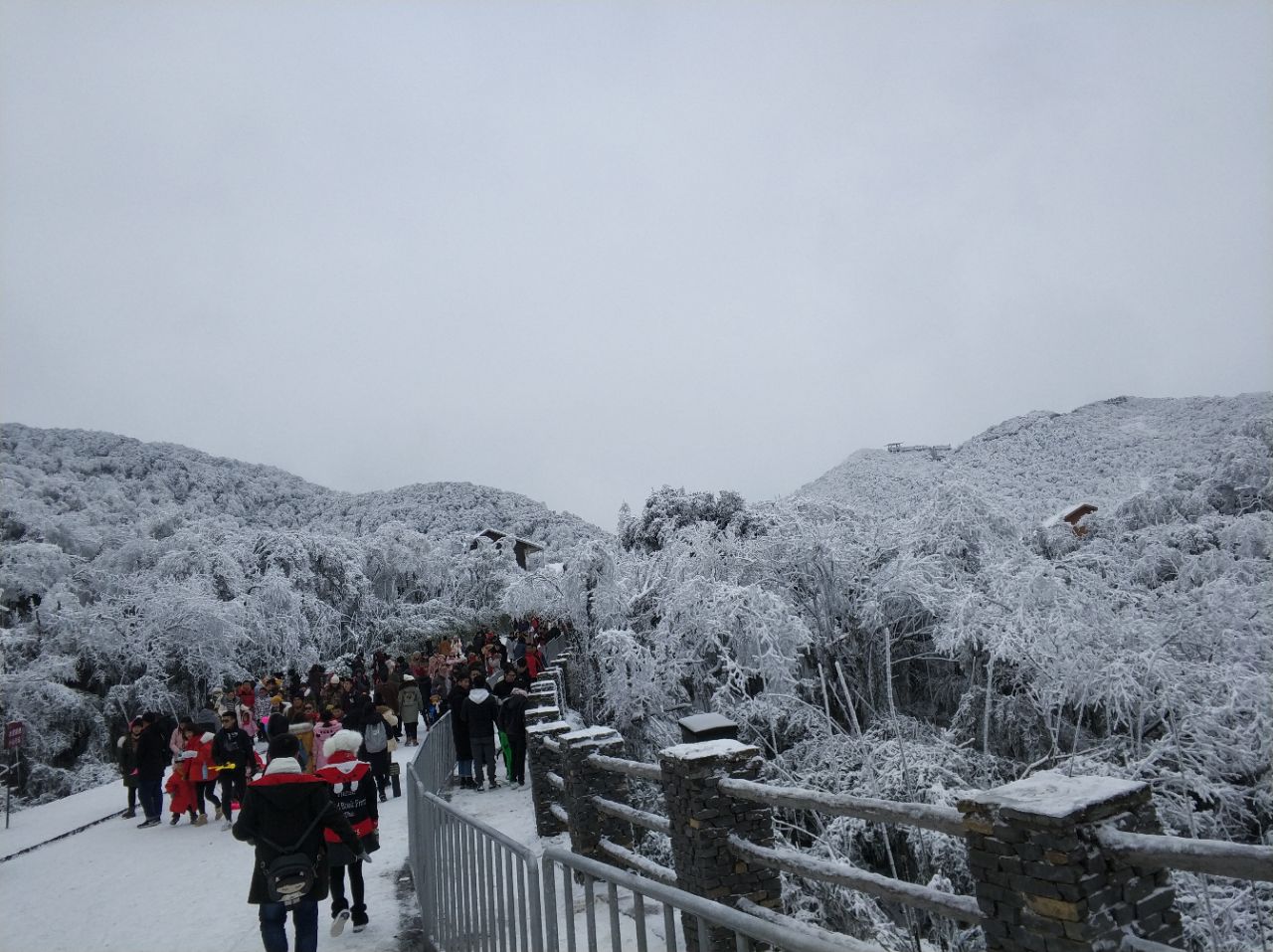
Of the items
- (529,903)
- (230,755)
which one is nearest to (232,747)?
(230,755)

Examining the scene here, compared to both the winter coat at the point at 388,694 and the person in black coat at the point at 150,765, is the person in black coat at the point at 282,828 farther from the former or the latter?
the winter coat at the point at 388,694

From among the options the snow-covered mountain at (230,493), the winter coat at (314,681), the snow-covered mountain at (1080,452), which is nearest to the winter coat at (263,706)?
the winter coat at (314,681)

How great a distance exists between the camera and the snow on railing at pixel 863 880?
3389 mm

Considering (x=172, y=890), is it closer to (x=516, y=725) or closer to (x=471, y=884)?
(x=516, y=725)

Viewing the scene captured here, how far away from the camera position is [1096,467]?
57.4m

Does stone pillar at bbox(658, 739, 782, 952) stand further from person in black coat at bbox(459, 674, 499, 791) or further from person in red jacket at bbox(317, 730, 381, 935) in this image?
person in black coat at bbox(459, 674, 499, 791)

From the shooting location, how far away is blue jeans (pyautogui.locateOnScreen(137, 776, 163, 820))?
1244 centimetres

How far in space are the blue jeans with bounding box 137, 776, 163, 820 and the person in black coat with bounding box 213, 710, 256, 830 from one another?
1.43 meters

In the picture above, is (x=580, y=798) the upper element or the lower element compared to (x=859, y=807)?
lower

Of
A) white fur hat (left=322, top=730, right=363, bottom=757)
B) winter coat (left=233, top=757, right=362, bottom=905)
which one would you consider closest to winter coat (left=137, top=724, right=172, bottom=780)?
white fur hat (left=322, top=730, right=363, bottom=757)

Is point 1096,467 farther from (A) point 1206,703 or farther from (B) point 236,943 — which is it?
(B) point 236,943

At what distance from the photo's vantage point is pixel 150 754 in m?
12.1

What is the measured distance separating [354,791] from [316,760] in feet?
8.92

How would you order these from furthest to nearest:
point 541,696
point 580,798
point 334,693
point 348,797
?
1. point 334,693
2. point 541,696
3. point 580,798
4. point 348,797
